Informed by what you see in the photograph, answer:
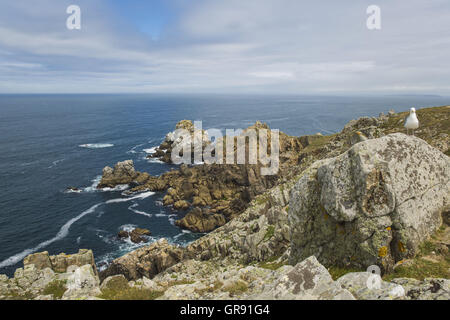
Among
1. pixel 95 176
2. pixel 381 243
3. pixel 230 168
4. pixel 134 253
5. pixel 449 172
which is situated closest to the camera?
pixel 381 243

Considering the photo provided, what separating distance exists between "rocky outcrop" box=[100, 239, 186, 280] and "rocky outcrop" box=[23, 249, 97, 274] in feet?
29.1

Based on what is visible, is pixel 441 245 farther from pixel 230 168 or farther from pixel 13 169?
pixel 13 169

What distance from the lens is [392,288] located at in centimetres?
991

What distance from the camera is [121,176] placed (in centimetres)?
8788

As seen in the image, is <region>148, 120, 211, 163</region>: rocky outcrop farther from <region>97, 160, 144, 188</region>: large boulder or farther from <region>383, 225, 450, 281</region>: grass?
<region>383, 225, 450, 281</region>: grass

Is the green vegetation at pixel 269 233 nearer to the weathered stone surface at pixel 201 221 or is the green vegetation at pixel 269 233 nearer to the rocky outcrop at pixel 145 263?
the rocky outcrop at pixel 145 263

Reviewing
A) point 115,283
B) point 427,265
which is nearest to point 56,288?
point 115,283

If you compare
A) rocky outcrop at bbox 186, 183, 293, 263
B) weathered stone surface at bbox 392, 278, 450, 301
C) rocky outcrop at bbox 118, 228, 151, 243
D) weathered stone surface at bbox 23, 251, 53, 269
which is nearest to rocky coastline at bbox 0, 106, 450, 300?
weathered stone surface at bbox 392, 278, 450, 301

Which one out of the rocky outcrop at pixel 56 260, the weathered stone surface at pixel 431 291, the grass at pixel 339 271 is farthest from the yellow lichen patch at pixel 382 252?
the rocky outcrop at pixel 56 260

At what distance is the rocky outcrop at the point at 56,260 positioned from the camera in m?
29.9

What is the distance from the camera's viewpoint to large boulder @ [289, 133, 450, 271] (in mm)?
13516

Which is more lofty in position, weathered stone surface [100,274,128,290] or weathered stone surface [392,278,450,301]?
weathered stone surface [392,278,450,301]
